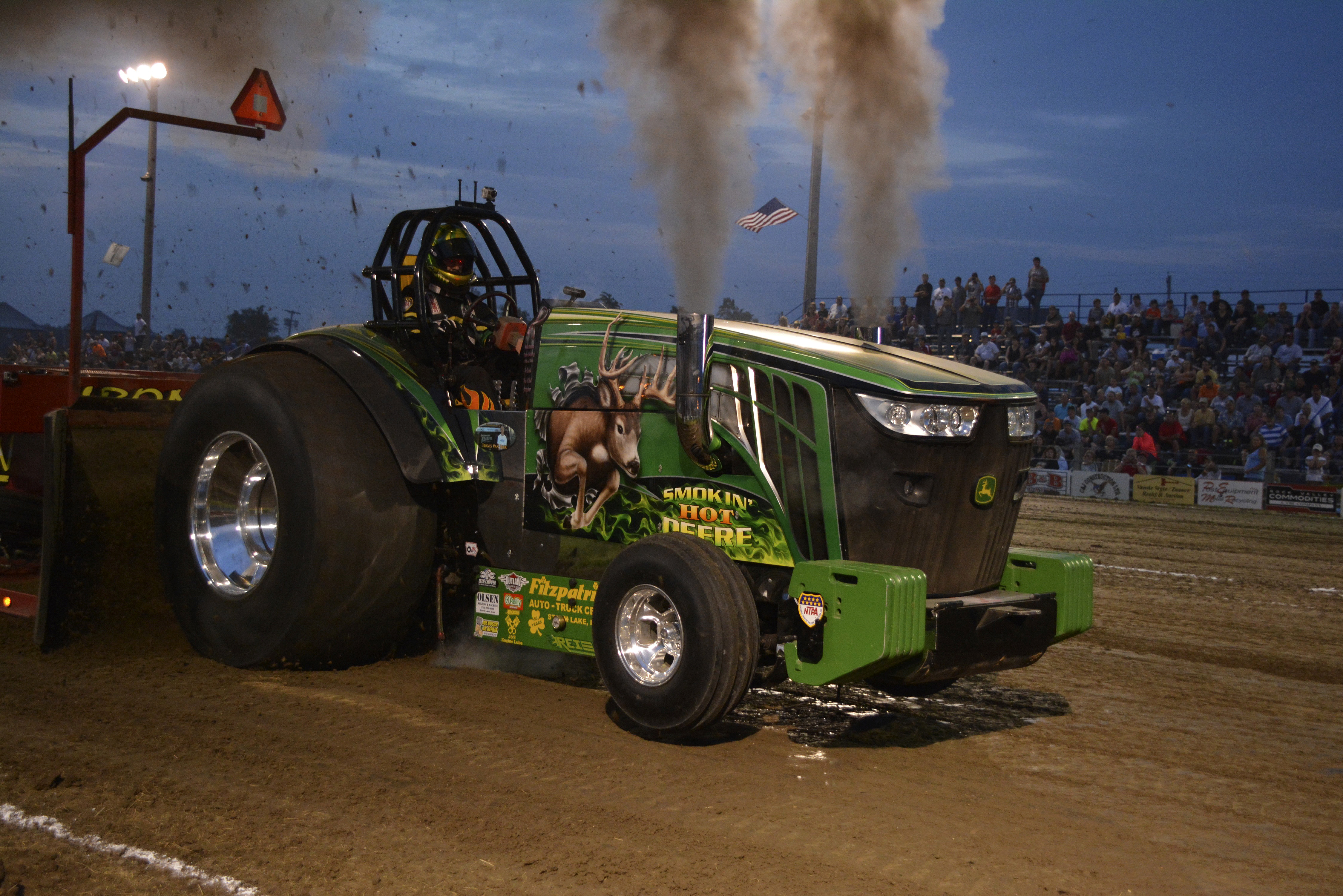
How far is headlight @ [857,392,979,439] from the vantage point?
4.26 metres

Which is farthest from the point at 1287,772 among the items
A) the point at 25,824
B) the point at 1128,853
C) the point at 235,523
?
the point at 235,523

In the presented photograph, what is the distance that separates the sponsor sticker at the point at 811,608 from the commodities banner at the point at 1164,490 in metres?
16.2

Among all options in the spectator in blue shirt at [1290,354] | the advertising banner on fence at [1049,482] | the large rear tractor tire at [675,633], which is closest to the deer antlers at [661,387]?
the large rear tractor tire at [675,633]

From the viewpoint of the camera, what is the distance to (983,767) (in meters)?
4.41

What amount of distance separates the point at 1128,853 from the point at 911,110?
1150 cm

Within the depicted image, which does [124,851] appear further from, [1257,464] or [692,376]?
[1257,464]

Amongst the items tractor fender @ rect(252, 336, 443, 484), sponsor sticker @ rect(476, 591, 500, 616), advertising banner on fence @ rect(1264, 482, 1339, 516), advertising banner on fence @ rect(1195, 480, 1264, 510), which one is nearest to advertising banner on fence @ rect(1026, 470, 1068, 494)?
advertising banner on fence @ rect(1195, 480, 1264, 510)

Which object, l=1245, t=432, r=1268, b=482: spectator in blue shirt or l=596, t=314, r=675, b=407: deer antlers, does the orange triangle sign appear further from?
l=1245, t=432, r=1268, b=482: spectator in blue shirt

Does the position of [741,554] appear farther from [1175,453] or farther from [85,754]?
[1175,453]

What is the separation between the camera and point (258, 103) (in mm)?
6711

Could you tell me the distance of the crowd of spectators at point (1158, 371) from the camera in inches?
733

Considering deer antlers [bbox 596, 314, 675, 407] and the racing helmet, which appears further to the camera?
the racing helmet

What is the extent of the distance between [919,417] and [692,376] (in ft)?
2.80

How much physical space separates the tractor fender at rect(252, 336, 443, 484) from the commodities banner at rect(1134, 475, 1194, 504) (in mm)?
16099
